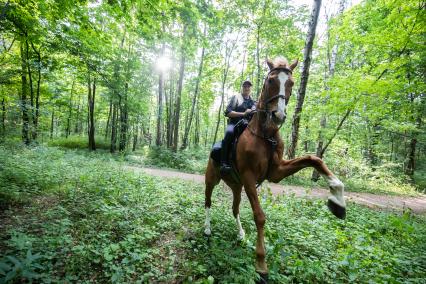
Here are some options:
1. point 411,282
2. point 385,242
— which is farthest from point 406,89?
point 411,282

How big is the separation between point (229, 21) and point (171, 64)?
8.42 metres

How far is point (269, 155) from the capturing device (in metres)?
3.84

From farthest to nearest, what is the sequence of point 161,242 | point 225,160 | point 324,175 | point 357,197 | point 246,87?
point 357,197 → point 246,87 → point 225,160 → point 161,242 → point 324,175

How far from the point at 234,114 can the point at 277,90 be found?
1.35 metres

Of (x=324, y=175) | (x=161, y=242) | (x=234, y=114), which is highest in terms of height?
(x=234, y=114)

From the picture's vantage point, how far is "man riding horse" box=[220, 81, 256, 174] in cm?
446

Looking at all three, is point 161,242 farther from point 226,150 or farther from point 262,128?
point 262,128

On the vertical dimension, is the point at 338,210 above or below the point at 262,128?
below

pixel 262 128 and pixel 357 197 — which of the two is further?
pixel 357 197

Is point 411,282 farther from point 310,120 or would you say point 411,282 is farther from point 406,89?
point 310,120

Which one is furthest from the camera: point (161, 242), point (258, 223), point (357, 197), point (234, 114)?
point (357, 197)

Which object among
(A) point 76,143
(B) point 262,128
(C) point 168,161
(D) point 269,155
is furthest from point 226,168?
(A) point 76,143

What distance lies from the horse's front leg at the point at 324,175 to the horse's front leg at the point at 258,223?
447 mm

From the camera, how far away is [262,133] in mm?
3855
